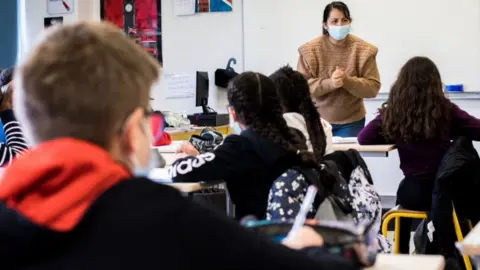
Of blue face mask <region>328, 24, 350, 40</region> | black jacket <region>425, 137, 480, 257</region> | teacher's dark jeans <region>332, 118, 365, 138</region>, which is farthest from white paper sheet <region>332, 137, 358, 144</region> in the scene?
black jacket <region>425, 137, 480, 257</region>

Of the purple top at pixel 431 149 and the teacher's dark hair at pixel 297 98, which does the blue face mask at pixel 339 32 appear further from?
the teacher's dark hair at pixel 297 98

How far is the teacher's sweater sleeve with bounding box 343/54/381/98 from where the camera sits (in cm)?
414

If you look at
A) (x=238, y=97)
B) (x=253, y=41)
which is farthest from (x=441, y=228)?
(x=253, y=41)

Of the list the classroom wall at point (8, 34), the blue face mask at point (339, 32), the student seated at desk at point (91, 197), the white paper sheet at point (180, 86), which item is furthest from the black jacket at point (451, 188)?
the classroom wall at point (8, 34)

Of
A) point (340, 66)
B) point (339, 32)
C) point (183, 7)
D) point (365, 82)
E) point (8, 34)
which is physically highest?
point (183, 7)

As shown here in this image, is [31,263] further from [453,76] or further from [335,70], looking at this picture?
[453,76]

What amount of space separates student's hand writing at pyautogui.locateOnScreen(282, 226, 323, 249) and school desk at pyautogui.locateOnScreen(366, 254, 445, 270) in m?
0.50

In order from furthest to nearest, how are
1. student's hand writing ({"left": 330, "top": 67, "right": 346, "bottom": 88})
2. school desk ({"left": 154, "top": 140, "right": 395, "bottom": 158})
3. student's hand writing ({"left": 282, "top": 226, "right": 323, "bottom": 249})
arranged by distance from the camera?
student's hand writing ({"left": 330, "top": 67, "right": 346, "bottom": 88})
school desk ({"left": 154, "top": 140, "right": 395, "bottom": 158})
student's hand writing ({"left": 282, "top": 226, "right": 323, "bottom": 249})

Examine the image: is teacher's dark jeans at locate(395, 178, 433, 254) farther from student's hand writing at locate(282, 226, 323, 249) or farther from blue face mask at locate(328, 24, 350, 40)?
student's hand writing at locate(282, 226, 323, 249)

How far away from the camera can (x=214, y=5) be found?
6168mm

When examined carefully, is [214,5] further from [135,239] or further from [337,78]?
[135,239]

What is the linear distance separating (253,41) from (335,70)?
2027 millimetres

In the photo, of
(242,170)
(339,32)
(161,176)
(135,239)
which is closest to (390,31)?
(339,32)

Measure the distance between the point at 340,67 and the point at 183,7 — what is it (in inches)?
93.1
